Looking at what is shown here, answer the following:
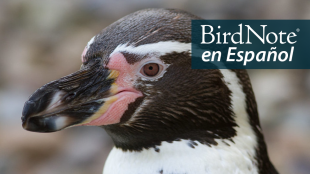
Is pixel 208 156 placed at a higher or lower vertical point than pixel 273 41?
lower

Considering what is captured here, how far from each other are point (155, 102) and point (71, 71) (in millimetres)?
2919

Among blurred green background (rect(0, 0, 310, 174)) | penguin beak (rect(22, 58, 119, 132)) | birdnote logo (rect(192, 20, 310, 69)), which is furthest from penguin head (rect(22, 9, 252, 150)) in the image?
birdnote logo (rect(192, 20, 310, 69))

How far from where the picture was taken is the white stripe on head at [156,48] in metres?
1.47

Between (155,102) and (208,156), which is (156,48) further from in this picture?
(208,156)

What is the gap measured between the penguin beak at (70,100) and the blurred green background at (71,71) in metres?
2.16

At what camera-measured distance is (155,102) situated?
1.52 meters

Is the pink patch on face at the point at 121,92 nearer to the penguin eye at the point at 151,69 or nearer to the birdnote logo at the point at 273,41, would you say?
the penguin eye at the point at 151,69

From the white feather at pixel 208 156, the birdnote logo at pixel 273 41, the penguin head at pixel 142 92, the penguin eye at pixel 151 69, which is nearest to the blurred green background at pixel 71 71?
the birdnote logo at pixel 273 41

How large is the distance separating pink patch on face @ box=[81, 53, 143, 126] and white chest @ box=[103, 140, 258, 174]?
189 millimetres

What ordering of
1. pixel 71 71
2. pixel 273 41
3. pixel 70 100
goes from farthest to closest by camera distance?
pixel 71 71 → pixel 273 41 → pixel 70 100

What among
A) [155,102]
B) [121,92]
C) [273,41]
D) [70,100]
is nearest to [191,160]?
[155,102]

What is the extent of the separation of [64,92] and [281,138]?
263cm

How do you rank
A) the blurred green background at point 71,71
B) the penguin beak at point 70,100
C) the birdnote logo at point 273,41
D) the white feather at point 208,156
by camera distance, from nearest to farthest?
1. the penguin beak at point 70,100
2. the white feather at point 208,156
3. the blurred green background at point 71,71
4. the birdnote logo at point 273,41

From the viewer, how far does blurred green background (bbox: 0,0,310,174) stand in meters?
3.64
